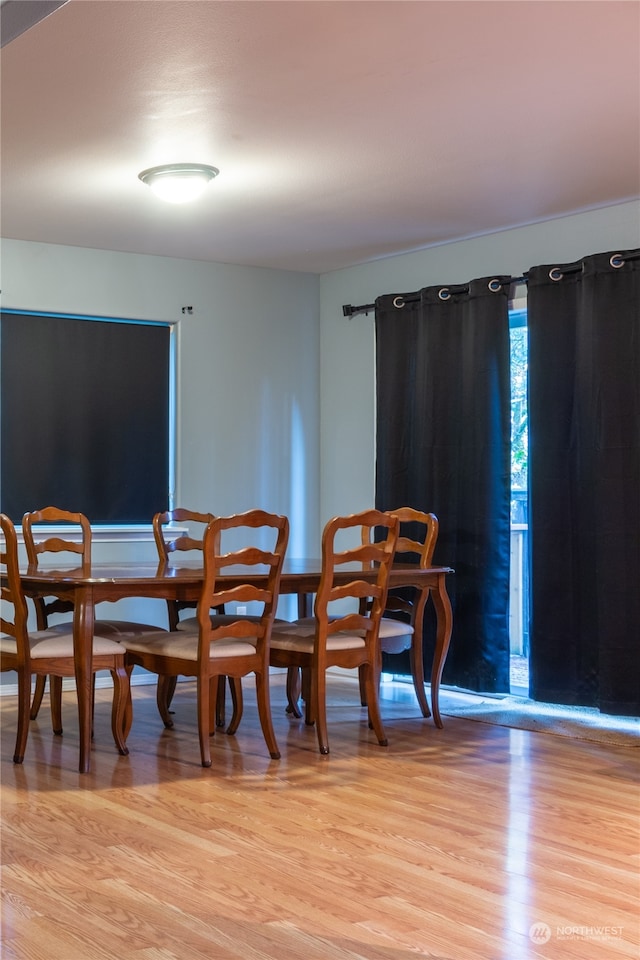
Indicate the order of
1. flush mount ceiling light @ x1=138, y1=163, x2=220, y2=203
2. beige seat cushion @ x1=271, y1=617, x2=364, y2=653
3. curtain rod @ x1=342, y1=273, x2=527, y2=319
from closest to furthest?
beige seat cushion @ x1=271, y1=617, x2=364, y2=653
flush mount ceiling light @ x1=138, y1=163, x2=220, y2=203
curtain rod @ x1=342, y1=273, x2=527, y2=319

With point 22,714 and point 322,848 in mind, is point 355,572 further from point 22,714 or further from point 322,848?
point 322,848

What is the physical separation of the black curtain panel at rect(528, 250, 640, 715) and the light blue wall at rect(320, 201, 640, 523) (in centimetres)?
38

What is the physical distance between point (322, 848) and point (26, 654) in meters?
1.56

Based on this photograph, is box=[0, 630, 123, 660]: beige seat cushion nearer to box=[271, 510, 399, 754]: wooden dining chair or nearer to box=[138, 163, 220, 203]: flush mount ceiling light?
box=[271, 510, 399, 754]: wooden dining chair

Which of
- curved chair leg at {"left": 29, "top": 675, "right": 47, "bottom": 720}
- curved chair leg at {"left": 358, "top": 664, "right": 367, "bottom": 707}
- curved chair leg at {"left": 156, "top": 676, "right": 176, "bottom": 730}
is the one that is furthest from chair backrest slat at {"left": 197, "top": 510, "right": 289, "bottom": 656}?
curved chair leg at {"left": 29, "top": 675, "right": 47, "bottom": 720}

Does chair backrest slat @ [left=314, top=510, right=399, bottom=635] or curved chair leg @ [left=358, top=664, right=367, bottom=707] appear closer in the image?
chair backrest slat @ [left=314, top=510, right=399, bottom=635]

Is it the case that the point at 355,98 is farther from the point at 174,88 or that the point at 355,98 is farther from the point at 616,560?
the point at 616,560

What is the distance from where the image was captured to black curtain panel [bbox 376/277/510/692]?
5715 millimetres

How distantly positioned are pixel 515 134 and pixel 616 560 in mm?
2010

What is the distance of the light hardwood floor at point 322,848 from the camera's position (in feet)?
8.18

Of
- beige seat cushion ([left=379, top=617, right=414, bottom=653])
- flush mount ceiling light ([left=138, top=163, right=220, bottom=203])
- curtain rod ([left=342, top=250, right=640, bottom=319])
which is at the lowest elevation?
beige seat cushion ([left=379, top=617, right=414, bottom=653])

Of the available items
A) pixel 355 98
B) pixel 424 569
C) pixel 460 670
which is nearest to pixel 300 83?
pixel 355 98

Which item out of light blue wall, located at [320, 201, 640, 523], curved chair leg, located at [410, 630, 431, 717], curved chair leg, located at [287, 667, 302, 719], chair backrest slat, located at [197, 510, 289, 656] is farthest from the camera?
light blue wall, located at [320, 201, 640, 523]

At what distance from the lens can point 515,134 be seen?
4273 mm
